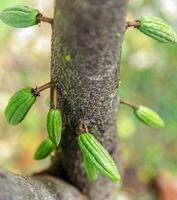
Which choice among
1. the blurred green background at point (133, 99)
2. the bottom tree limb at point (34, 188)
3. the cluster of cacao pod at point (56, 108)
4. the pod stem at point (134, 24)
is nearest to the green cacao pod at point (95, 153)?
the cluster of cacao pod at point (56, 108)

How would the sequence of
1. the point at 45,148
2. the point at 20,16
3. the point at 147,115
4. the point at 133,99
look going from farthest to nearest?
the point at 133,99 → the point at 147,115 → the point at 45,148 → the point at 20,16

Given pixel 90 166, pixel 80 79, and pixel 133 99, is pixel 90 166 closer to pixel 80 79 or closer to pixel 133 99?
pixel 80 79

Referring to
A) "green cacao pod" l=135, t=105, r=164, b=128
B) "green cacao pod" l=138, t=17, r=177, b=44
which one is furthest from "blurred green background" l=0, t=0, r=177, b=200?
"green cacao pod" l=138, t=17, r=177, b=44

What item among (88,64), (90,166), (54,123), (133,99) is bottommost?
(133,99)

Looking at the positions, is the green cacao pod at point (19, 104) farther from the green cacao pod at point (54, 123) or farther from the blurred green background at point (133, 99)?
the blurred green background at point (133, 99)

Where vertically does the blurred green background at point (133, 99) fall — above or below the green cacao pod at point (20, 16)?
below

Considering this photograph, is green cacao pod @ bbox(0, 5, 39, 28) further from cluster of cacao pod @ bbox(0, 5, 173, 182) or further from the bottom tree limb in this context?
the bottom tree limb

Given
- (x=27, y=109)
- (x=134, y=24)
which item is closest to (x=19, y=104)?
(x=27, y=109)
